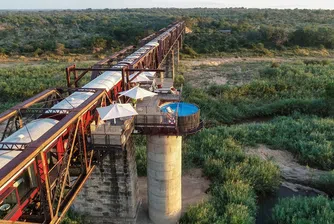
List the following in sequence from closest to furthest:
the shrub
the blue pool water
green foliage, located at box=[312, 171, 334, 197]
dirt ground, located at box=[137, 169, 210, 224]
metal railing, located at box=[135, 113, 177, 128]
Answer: metal railing, located at box=[135, 113, 177, 128]
the blue pool water
the shrub
dirt ground, located at box=[137, 169, 210, 224]
green foliage, located at box=[312, 171, 334, 197]

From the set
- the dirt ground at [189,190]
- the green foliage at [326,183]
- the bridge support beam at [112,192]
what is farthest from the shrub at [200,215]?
the green foliage at [326,183]

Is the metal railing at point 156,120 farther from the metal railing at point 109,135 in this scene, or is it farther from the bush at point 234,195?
the bush at point 234,195

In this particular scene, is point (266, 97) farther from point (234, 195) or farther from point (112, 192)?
point (112, 192)

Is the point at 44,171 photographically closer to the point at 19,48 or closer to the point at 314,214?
the point at 314,214

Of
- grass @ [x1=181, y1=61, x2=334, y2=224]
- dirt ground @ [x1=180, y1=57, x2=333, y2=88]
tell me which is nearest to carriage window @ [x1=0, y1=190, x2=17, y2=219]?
grass @ [x1=181, y1=61, x2=334, y2=224]

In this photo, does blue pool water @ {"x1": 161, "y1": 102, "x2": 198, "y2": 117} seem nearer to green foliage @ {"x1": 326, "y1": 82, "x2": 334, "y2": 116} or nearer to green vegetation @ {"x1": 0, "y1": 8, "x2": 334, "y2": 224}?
green vegetation @ {"x1": 0, "y1": 8, "x2": 334, "y2": 224}

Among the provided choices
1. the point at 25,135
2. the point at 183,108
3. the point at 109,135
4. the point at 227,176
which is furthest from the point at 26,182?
the point at 227,176

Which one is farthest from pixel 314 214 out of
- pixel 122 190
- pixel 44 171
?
pixel 44 171
